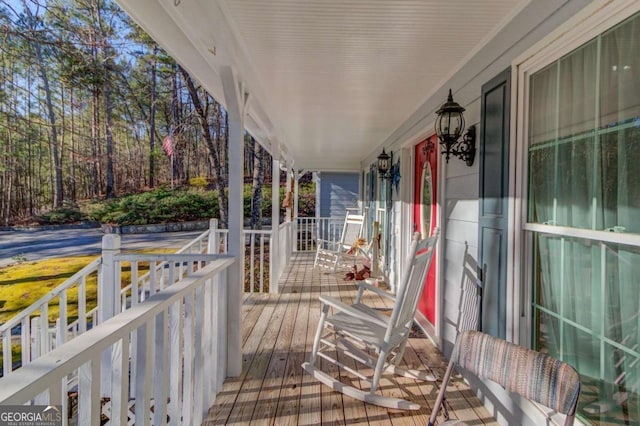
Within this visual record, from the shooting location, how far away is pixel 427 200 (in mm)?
3520

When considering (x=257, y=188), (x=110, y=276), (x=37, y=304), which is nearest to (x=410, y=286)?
(x=110, y=276)

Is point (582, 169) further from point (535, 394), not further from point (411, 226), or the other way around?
point (411, 226)

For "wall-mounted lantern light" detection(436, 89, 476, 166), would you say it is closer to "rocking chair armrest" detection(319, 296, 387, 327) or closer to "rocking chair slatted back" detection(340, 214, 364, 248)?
"rocking chair armrest" detection(319, 296, 387, 327)

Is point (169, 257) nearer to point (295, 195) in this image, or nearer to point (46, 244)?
point (46, 244)

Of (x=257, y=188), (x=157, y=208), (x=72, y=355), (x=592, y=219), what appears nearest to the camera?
(x=72, y=355)

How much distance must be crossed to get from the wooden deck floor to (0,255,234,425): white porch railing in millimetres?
191

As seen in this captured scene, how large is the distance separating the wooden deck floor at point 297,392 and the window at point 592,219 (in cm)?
76

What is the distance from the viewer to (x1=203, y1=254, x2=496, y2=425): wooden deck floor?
186 centimetres

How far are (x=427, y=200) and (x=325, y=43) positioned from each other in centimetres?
199

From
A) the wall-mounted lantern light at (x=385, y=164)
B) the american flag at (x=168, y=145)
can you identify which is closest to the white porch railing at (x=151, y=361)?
the wall-mounted lantern light at (x=385, y=164)

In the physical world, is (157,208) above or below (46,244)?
above

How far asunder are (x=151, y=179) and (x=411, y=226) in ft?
22.3

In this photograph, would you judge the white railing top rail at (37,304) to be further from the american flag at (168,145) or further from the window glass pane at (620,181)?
the american flag at (168,145)

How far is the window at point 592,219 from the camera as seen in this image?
3.72 feet
